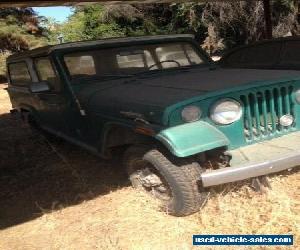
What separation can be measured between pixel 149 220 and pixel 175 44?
2347 millimetres

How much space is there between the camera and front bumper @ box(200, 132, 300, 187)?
3.28 metres

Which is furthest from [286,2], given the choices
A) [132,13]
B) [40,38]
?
[40,38]

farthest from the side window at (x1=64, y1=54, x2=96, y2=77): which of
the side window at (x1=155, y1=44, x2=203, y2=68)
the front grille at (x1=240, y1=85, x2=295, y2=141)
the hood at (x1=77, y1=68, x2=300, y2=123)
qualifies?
the front grille at (x1=240, y1=85, x2=295, y2=141)

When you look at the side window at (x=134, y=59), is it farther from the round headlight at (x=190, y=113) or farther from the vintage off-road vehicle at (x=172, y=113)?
the round headlight at (x=190, y=113)

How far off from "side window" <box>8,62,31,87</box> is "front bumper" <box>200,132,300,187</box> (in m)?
3.55

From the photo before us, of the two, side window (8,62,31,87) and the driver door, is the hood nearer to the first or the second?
the driver door

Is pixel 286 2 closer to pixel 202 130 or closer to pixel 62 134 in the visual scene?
pixel 62 134

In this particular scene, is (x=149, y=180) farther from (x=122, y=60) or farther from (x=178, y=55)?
(x=178, y=55)

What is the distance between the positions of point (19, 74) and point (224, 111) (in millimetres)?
3974

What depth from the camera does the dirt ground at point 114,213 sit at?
353 centimetres

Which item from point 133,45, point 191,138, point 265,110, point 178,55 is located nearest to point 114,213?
point 191,138

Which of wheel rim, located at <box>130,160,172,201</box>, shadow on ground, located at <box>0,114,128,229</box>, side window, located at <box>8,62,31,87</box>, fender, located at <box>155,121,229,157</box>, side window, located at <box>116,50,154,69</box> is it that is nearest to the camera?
fender, located at <box>155,121,229,157</box>

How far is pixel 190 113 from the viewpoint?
11.3ft

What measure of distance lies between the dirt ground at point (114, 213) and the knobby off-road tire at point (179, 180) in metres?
0.14
